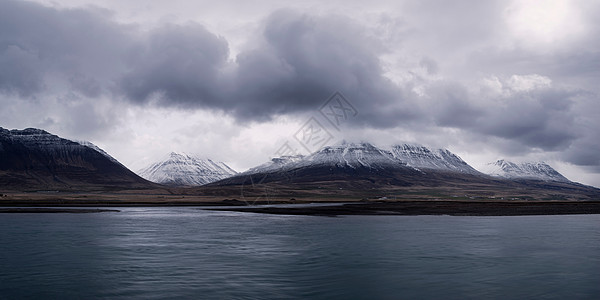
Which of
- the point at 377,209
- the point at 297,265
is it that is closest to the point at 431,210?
the point at 377,209

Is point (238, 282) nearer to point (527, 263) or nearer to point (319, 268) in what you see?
point (319, 268)

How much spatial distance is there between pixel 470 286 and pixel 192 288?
19125 mm

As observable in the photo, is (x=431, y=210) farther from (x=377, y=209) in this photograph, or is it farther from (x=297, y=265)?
(x=297, y=265)

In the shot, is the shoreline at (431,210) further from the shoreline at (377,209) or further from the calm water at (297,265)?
the calm water at (297,265)

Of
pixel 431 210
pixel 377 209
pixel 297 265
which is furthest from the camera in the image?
pixel 377 209

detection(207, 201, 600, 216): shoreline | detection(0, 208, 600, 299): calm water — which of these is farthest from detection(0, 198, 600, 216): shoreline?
detection(0, 208, 600, 299): calm water

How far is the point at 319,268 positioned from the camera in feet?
131

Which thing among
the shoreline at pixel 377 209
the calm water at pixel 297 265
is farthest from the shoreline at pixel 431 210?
the calm water at pixel 297 265

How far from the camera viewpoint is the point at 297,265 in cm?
4119

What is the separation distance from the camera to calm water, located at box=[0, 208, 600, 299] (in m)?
31.8

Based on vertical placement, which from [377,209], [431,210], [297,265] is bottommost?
[297,265]

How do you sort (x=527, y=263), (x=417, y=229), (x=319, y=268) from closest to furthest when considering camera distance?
(x=319, y=268)
(x=527, y=263)
(x=417, y=229)

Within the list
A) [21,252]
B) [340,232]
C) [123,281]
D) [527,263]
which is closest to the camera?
[123,281]

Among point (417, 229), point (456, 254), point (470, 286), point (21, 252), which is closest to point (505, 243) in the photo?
point (456, 254)
